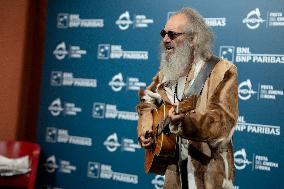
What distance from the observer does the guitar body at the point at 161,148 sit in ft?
8.94

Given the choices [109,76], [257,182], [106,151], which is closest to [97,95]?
[109,76]

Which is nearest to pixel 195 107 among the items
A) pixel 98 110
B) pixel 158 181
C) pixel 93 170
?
pixel 158 181

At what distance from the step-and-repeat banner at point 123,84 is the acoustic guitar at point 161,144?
4.23 feet

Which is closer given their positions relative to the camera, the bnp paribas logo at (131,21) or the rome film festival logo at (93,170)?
the bnp paribas logo at (131,21)

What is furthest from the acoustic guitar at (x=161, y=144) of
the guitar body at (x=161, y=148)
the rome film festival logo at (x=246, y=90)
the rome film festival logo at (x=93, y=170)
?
the rome film festival logo at (x=93, y=170)

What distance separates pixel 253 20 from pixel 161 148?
177cm

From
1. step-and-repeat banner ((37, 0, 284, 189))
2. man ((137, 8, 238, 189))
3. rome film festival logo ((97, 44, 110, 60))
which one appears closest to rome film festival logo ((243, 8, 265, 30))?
step-and-repeat banner ((37, 0, 284, 189))

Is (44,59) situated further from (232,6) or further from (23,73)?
(232,6)

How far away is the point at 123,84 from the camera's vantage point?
15.7 ft

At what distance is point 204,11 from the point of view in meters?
4.28

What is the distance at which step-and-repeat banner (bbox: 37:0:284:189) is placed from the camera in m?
3.92

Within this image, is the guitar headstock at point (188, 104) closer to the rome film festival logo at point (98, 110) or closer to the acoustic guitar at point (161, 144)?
the acoustic guitar at point (161, 144)

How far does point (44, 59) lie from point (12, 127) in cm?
83

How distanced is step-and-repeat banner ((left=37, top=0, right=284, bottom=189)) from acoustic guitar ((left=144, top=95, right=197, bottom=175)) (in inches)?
50.7
